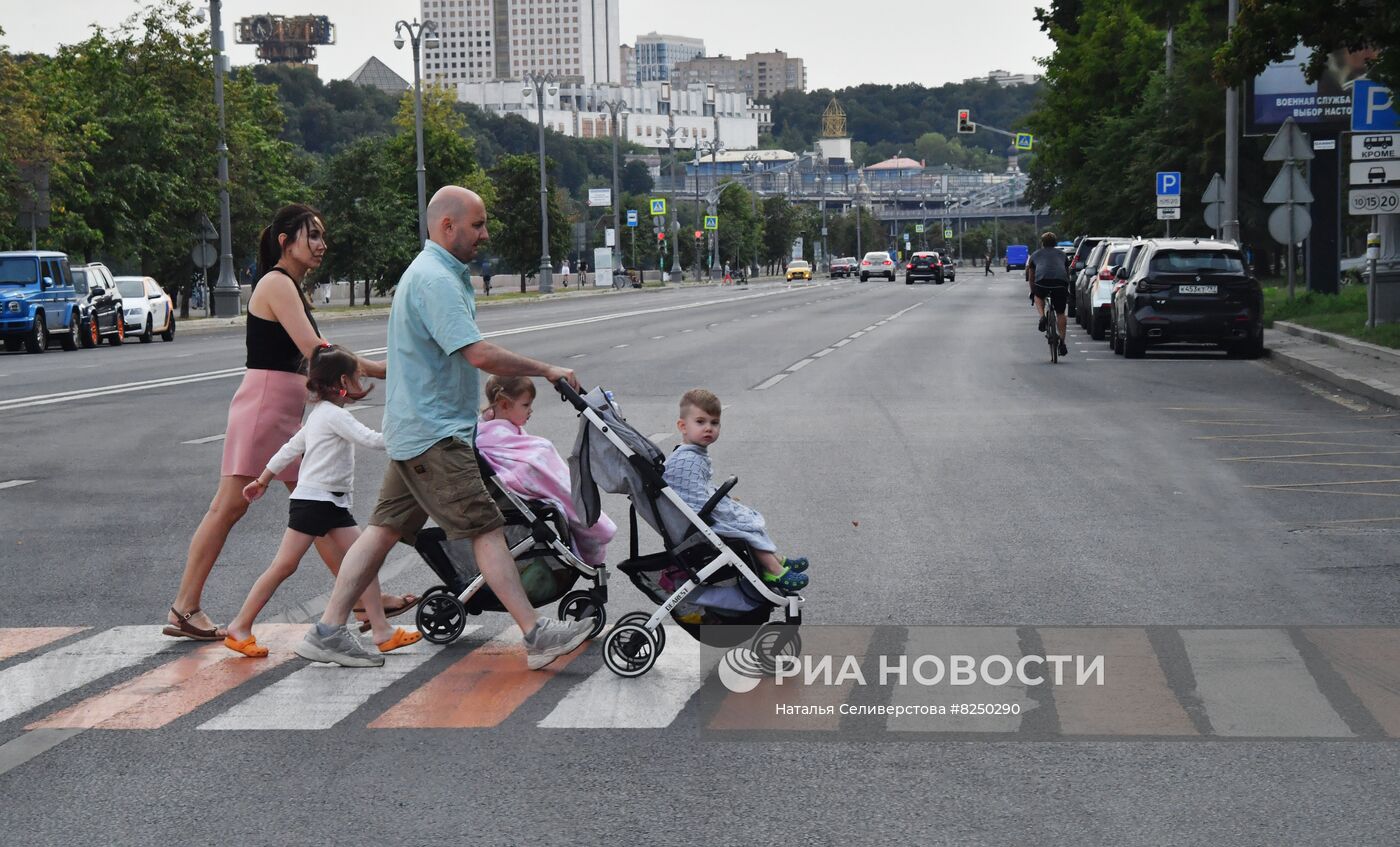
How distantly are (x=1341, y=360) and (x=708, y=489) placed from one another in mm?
18017

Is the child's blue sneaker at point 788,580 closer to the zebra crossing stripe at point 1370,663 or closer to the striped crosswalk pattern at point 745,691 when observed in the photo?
the striped crosswalk pattern at point 745,691

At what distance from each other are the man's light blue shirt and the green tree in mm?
92912

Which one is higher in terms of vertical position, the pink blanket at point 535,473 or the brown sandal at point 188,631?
the pink blanket at point 535,473

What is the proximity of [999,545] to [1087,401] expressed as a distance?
32.2ft

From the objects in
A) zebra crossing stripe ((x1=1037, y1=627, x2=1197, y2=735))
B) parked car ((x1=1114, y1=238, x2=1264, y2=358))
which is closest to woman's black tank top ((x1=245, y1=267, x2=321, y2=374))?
zebra crossing stripe ((x1=1037, y1=627, x2=1197, y2=735))

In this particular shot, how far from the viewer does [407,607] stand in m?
7.93

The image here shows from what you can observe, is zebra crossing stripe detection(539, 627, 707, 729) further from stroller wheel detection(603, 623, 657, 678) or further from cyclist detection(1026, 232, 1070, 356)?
cyclist detection(1026, 232, 1070, 356)

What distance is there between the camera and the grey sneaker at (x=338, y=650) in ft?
23.3

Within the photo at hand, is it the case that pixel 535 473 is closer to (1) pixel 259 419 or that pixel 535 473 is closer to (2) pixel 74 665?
(1) pixel 259 419

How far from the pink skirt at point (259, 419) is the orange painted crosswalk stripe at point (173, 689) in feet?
2.31

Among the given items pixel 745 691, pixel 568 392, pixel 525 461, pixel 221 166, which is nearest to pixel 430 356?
pixel 568 392

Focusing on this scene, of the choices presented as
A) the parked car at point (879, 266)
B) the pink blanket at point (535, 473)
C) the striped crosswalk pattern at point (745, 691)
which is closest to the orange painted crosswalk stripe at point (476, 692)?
the striped crosswalk pattern at point (745, 691)

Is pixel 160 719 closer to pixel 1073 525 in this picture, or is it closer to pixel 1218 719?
pixel 1218 719

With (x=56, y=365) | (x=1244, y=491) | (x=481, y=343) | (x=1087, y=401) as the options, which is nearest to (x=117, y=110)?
(x=56, y=365)
